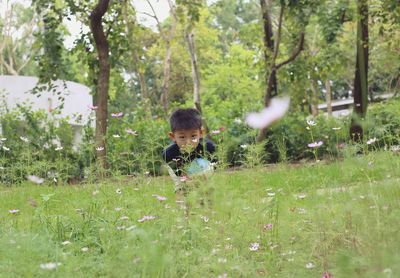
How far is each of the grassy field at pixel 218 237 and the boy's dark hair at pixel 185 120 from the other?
2.30 feet

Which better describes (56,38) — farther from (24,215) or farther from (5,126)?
(24,215)

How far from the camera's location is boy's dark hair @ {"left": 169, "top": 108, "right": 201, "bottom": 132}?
3.79m

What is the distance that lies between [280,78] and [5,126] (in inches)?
177

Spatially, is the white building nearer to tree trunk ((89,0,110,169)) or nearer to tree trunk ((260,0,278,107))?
tree trunk ((260,0,278,107))

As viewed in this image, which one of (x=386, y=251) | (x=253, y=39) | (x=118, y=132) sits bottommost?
(x=118, y=132)

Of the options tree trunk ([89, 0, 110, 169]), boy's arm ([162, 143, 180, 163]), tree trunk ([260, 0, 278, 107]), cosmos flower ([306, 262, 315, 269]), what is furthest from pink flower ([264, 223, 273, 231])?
tree trunk ([260, 0, 278, 107])

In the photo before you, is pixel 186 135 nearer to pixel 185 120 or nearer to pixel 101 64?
pixel 185 120

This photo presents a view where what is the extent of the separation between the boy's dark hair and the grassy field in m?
0.70

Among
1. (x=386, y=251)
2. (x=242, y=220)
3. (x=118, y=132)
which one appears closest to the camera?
(x=386, y=251)

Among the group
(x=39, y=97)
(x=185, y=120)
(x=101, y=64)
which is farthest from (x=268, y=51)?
(x=39, y=97)

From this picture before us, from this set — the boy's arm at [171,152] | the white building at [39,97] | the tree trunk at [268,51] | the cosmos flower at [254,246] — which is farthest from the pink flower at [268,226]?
the white building at [39,97]

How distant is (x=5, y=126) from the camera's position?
9.46m

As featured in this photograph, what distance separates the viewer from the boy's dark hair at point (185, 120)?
3795mm

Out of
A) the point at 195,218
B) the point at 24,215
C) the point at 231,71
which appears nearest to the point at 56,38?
the point at 24,215
